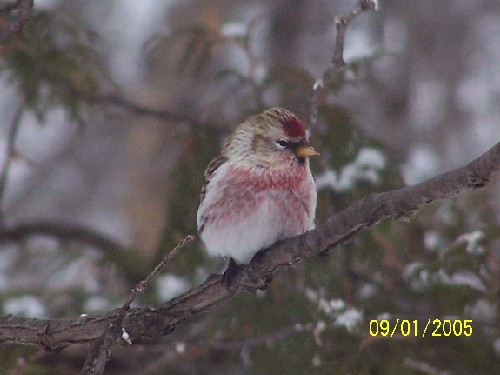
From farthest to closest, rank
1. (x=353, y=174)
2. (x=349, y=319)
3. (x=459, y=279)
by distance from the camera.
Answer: (x=353, y=174)
(x=459, y=279)
(x=349, y=319)

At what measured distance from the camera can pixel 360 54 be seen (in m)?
4.74

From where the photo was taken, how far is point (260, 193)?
3590 mm

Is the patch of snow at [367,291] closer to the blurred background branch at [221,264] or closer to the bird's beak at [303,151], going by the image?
the blurred background branch at [221,264]

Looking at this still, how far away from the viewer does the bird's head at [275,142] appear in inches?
145

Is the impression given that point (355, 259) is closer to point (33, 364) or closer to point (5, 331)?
point (33, 364)

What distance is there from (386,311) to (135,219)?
10.9 ft

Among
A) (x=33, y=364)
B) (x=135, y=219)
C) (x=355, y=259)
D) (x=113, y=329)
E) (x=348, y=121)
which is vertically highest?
(x=135, y=219)

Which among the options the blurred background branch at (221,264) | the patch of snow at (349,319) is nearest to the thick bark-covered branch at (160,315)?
the blurred background branch at (221,264)

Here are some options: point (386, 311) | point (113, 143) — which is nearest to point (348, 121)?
point (386, 311)

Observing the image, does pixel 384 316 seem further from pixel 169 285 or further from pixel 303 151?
pixel 169 285

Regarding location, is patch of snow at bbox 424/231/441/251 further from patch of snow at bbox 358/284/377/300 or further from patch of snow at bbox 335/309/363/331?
patch of snow at bbox 335/309/363/331

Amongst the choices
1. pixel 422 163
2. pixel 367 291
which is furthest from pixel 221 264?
pixel 422 163
